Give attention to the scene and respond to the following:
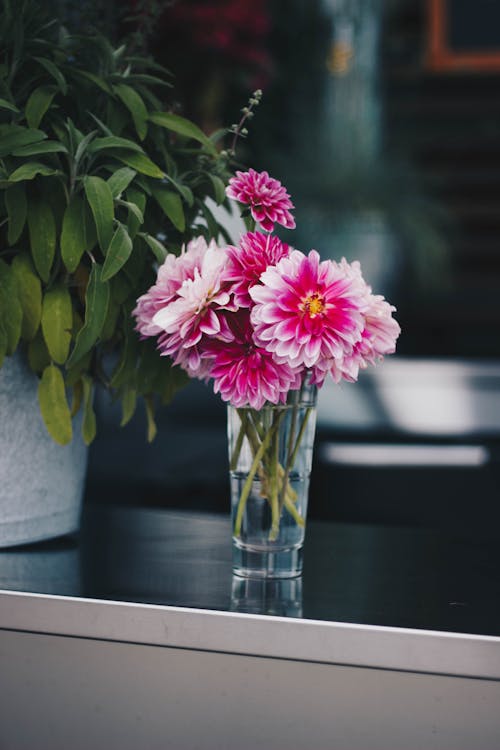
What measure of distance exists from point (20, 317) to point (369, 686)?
38 centimetres

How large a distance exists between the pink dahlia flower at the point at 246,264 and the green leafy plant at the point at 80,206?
0.25ft

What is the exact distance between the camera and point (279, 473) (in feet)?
2.56

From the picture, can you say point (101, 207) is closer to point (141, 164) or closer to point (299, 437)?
point (141, 164)

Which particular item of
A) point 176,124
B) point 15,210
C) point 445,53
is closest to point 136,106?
point 176,124

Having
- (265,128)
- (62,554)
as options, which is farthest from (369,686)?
(265,128)

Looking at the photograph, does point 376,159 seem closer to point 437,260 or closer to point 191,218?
point 437,260

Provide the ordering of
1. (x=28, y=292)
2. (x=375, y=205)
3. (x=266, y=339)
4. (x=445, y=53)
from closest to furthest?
(x=266, y=339) < (x=28, y=292) < (x=375, y=205) < (x=445, y=53)

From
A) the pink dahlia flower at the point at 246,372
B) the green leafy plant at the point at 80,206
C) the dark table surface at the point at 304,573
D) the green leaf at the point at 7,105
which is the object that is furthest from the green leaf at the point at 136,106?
the dark table surface at the point at 304,573

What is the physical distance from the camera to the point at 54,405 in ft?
2.67

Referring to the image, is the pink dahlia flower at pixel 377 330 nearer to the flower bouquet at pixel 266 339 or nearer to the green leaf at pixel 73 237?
the flower bouquet at pixel 266 339

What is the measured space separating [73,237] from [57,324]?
0.07m

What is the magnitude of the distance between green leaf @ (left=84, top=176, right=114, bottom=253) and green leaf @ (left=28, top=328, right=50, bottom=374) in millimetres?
118

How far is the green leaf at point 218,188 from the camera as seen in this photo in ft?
2.85

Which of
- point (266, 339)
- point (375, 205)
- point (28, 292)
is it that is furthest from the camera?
point (375, 205)
